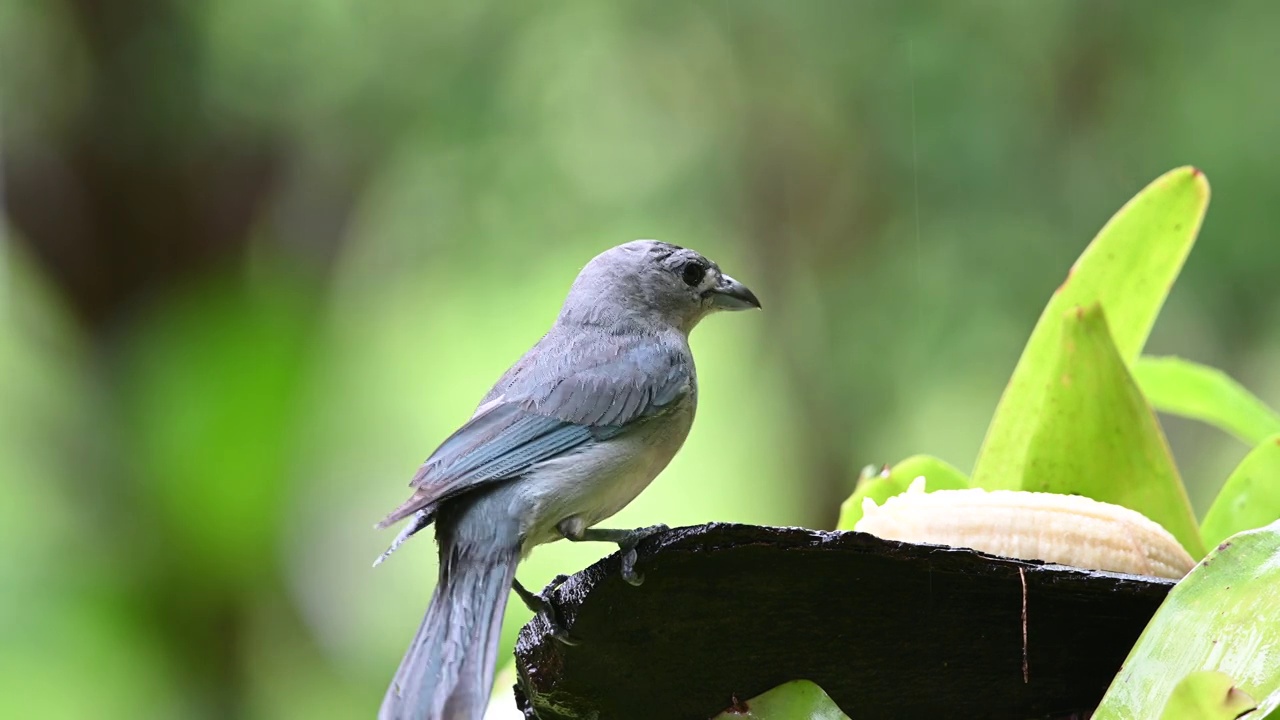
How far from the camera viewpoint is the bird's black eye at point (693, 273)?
1.03 m

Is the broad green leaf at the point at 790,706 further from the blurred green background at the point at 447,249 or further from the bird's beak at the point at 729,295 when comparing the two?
the blurred green background at the point at 447,249

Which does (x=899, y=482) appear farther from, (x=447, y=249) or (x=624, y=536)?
(x=447, y=249)

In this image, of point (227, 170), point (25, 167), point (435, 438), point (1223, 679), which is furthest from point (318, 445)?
point (1223, 679)

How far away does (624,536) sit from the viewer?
74cm

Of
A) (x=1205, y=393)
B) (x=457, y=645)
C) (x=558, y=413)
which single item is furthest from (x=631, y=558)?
(x=1205, y=393)

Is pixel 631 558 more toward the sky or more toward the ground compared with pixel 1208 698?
more toward the sky

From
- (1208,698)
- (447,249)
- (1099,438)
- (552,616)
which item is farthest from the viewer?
(447,249)

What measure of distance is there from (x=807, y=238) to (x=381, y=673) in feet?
4.61

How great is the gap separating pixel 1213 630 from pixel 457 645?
0.43m

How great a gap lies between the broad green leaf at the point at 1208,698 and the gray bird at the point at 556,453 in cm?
28

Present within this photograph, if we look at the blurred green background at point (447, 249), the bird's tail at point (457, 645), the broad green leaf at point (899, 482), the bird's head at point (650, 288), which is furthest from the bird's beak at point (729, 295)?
the blurred green background at point (447, 249)

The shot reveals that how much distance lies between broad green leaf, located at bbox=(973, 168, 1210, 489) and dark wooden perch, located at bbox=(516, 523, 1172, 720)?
27 centimetres

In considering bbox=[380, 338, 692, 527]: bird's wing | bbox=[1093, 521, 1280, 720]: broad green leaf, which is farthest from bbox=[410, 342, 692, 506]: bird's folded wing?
bbox=[1093, 521, 1280, 720]: broad green leaf

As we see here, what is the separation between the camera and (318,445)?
216cm
